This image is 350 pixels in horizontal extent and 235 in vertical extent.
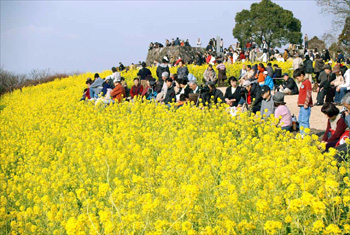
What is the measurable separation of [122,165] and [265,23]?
51.8 meters

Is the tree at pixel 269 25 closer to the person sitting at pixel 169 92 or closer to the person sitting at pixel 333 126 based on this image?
the person sitting at pixel 169 92

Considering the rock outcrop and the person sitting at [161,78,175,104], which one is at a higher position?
the rock outcrop

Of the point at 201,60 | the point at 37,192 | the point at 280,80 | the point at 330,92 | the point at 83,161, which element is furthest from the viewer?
the point at 201,60

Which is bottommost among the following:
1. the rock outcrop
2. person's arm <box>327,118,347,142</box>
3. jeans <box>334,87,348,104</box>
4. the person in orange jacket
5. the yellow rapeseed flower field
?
the yellow rapeseed flower field

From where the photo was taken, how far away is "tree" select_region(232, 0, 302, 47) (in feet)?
174

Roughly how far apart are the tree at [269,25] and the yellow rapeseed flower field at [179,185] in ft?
154

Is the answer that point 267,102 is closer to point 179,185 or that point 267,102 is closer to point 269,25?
point 179,185

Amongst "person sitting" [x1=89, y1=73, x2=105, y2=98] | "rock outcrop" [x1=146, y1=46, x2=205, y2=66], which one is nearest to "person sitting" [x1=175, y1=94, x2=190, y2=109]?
"person sitting" [x1=89, y1=73, x2=105, y2=98]

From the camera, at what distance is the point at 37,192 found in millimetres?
5262

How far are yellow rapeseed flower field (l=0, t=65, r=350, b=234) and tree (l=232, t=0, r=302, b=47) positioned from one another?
4705cm

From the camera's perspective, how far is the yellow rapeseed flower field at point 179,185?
3168 mm

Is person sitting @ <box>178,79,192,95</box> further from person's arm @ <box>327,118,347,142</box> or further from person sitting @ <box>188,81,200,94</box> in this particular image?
person's arm @ <box>327,118,347,142</box>

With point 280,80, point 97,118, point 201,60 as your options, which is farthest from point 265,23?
point 97,118

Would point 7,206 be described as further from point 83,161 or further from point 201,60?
point 201,60
